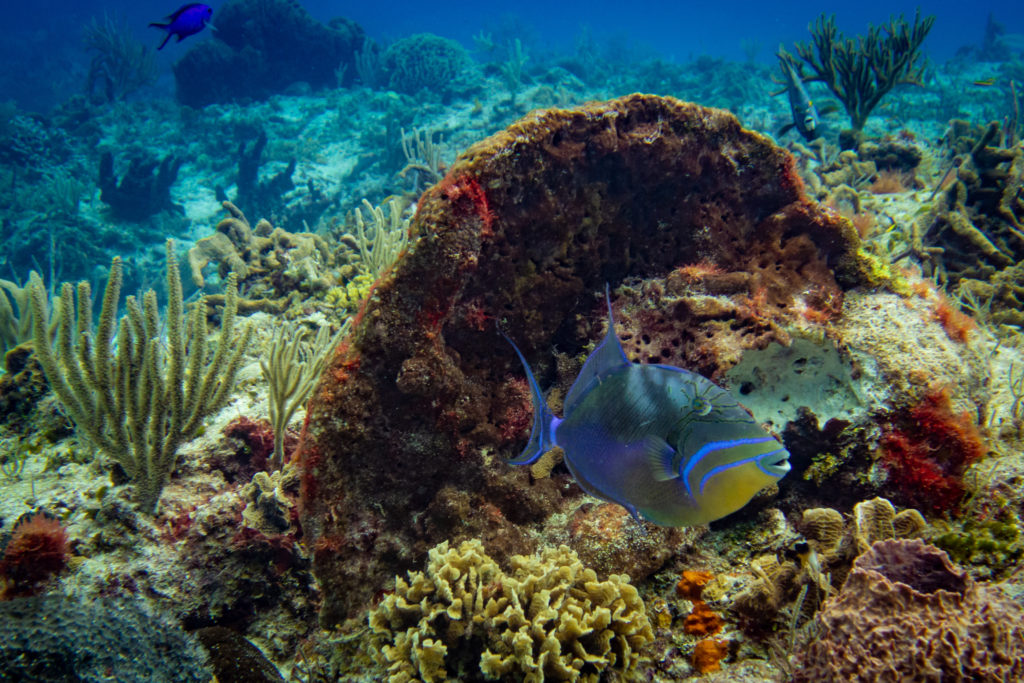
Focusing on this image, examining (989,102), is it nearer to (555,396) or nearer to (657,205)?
(657,205)

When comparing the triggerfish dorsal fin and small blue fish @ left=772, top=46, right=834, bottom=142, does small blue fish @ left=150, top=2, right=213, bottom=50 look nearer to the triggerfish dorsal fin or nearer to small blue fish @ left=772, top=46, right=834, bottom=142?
the triggerfish dorsal fin

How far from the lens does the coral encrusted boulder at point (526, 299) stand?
6.68 feet

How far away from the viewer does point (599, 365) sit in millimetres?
1426

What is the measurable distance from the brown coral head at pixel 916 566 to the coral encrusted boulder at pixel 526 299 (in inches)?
33.8

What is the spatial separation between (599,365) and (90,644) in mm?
2302

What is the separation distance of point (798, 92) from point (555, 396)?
24.5ft

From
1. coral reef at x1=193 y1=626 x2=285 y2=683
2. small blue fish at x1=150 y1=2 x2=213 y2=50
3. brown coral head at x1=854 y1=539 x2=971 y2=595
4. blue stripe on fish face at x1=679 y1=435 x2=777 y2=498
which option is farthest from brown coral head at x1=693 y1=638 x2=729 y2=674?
small blue fish at x1=150 y1=2 x2=213 y2=50

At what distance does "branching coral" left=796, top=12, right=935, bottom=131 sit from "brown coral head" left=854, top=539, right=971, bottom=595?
9.96m

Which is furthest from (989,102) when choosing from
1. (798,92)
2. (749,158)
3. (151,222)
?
(151,222)

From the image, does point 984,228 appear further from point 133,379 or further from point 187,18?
point 187,18

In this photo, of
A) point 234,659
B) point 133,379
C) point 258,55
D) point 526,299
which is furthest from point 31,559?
point 258,55

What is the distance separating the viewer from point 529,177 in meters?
2.28

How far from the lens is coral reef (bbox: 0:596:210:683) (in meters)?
1.79

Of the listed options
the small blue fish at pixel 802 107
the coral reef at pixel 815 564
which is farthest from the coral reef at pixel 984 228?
the coral reef at pixel 815 564
